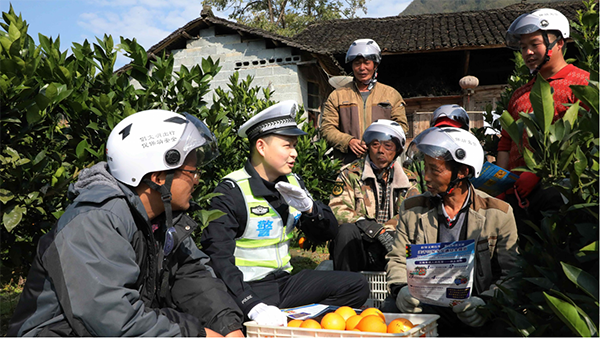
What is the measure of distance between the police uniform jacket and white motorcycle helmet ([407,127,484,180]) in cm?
109

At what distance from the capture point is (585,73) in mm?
3861

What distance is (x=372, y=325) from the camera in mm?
2520

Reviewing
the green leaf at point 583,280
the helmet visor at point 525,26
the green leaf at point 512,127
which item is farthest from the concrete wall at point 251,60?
the green leaf at point 583,280

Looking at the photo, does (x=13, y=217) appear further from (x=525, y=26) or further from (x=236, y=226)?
(x=525, y=26)

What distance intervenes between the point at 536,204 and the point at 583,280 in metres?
2.24

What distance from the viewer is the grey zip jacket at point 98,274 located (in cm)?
203

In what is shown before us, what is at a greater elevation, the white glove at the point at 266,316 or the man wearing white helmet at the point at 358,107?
the man wearing white helmet at the point at 358,107

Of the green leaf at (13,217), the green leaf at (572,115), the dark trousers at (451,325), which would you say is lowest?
the dark trousers at (451,325)

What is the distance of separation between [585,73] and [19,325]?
4373mm

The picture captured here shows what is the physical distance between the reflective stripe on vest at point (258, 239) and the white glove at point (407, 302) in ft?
3.16

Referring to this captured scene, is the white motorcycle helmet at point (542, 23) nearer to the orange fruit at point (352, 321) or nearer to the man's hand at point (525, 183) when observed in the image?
the man's hand at point (525, 183)

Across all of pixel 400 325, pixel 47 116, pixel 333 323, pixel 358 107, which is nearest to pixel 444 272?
pixel 400 325

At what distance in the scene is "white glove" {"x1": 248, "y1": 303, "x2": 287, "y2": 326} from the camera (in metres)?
2.82

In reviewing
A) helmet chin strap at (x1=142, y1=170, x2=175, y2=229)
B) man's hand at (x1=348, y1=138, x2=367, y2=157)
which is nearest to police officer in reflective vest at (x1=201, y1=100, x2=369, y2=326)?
helmet chin strap at (x1=142, y1=170, x2=175, y2=229)
